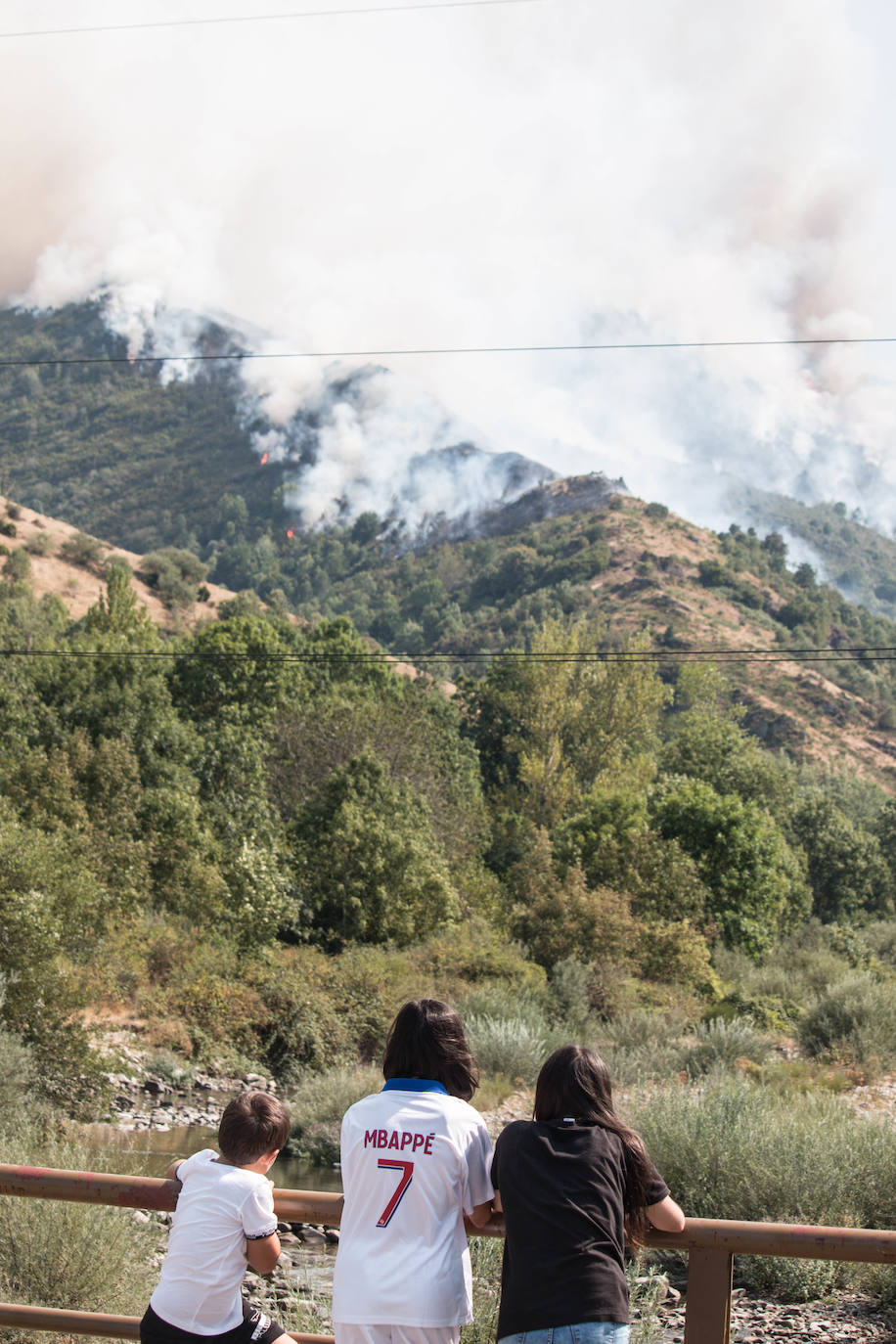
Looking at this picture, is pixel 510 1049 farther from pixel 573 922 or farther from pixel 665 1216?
pixel 665 1216

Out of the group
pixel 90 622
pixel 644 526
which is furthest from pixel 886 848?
pixel 644 526

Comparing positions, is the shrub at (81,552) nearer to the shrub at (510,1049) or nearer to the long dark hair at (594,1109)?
the shrub at (510,1049)

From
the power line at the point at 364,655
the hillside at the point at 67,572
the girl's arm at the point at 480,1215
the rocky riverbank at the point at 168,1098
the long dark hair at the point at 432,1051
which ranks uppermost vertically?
the hillside at the point at 67,572

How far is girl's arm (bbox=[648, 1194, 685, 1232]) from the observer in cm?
288

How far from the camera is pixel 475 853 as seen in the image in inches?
1377

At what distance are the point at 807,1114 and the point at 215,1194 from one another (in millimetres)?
10491

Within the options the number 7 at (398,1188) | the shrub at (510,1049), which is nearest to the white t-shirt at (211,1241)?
the number 7 at (398,1188)

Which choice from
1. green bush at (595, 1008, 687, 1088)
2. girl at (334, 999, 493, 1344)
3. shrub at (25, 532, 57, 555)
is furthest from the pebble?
shrub at (25, 532, 57, 555)

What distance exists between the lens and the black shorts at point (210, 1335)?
3.06m

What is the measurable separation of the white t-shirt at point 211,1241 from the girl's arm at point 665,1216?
1081mm

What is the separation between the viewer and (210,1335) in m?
3.08

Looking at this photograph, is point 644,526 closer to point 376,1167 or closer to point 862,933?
point 862,933

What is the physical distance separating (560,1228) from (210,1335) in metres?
1.13

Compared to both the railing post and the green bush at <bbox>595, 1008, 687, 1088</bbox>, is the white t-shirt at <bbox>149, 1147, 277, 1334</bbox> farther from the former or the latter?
the green bush at <bbox>595, 1008, 687, 1088</bbox>
